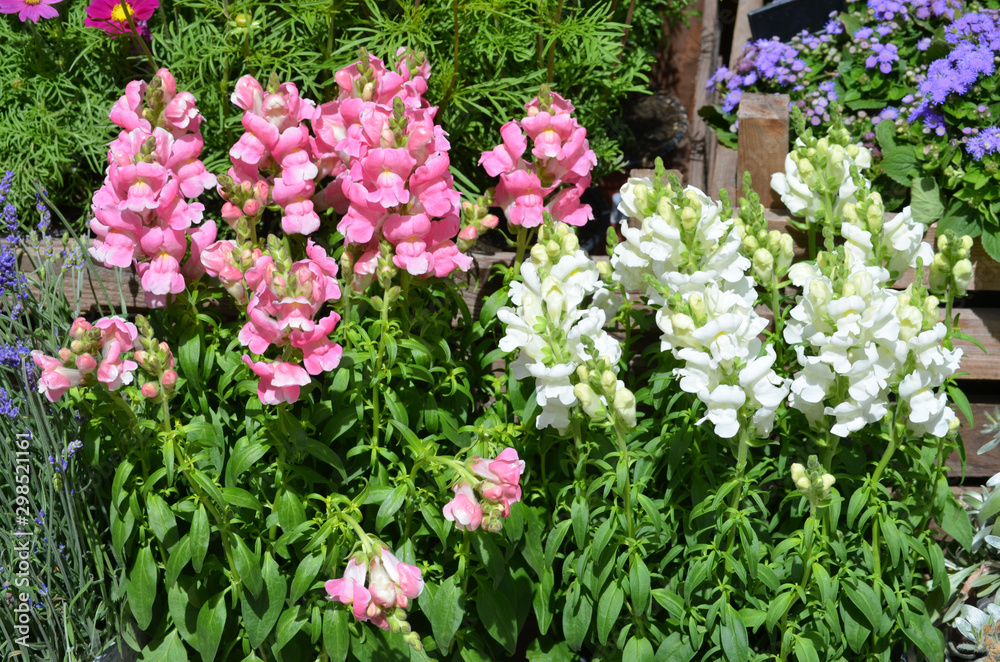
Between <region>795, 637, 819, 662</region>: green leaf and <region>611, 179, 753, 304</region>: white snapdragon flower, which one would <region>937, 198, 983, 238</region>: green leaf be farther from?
<region>795, 637, 819, 662</region>: green leaf

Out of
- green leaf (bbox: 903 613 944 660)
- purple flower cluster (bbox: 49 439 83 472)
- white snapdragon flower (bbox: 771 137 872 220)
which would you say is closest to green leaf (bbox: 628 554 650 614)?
green leaf (bbox: 903 613 944 660)

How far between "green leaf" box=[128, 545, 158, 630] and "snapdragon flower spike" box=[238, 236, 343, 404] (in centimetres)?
61

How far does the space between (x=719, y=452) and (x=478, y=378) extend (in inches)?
28.2

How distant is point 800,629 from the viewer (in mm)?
2338

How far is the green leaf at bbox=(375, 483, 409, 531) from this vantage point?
2182mm

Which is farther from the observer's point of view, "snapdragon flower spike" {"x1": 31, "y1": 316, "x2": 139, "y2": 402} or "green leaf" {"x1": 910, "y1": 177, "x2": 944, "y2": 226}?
"green leaf" {"x1": 910, "y1": 177, "x2": 944, "y2": 226}

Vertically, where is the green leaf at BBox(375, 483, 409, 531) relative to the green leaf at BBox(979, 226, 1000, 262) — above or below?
below

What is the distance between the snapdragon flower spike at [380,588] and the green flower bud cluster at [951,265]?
1.38 m

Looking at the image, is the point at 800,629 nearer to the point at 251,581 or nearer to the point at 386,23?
the point at 251,581

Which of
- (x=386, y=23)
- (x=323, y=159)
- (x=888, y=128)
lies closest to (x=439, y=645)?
(x=323, y=159)

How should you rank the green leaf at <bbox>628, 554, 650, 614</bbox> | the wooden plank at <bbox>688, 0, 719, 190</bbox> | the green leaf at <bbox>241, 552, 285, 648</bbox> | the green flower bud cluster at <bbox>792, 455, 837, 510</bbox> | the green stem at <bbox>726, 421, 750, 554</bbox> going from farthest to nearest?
the wooden plank at <bbox>688, 0, 719, 190</bbox>
the green leaf at <bbox>241, 552, 285, 648</bbox>
the green leaf at <bbox>628, 554, 650, 614</bbox>
the green stem at <bbox>726, 421, 750, 554</bbox>
the green flower bud cluster at <bbox>792, 455, 837, 510</bbox>

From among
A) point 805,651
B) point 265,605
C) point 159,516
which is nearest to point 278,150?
point 159,516

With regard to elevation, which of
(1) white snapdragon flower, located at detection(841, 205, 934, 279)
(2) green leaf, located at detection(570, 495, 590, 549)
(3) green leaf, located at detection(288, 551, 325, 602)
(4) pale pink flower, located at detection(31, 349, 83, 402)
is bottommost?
(3) green leaf, located at detection(288, 551, 325, 602)

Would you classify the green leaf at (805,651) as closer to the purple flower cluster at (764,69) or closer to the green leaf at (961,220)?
the green leaf at (961,220)
